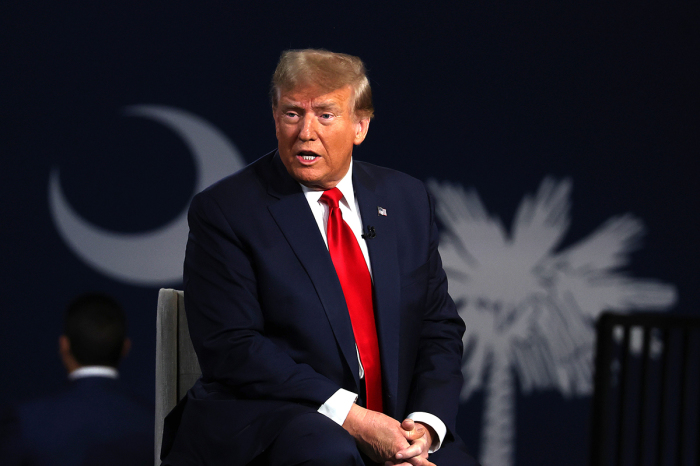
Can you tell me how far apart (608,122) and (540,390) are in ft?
4.04

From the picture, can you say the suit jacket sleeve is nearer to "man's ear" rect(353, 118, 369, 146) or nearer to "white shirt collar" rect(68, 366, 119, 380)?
"man's ear" rect(353, 118, 369, 146)

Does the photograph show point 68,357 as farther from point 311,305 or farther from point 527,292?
point 527,292

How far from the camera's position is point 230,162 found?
3.14 meters

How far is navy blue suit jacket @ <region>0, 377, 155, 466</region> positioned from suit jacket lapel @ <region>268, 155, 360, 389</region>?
70 centimetres

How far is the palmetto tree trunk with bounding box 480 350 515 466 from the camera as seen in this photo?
3.29 m

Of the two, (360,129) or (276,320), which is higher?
(360,129)

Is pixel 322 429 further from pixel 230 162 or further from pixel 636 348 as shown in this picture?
pixel 636 348

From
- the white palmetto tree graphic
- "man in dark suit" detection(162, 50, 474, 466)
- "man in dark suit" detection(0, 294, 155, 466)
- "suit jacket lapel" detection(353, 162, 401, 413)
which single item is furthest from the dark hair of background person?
the white palmetto tree graphic

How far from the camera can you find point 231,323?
1.55 m

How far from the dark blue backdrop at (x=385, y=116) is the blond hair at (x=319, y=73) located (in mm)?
1474

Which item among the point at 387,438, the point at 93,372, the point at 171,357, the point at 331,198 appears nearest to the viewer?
the point at 387,438

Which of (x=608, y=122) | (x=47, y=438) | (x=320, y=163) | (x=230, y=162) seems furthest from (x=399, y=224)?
(x=608, y=122)

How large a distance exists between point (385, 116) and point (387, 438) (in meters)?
1.98

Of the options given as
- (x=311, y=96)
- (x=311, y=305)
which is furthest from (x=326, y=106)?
(x=311, y=305)
